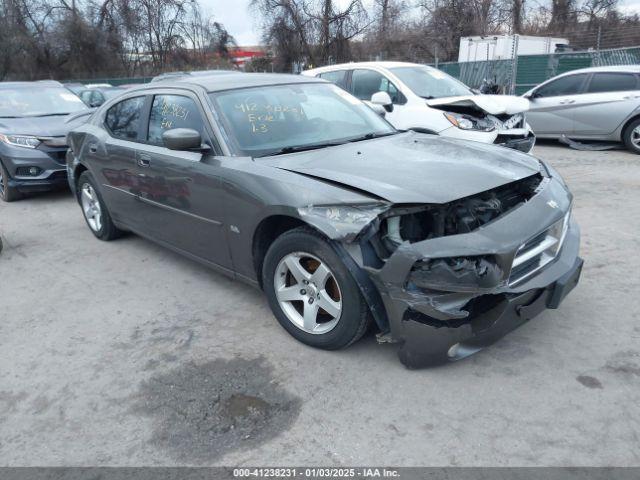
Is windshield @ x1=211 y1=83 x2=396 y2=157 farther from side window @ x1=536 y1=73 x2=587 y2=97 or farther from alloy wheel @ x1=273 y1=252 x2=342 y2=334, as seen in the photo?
side window @ x1=536 y1=73 x2=587 y2=97

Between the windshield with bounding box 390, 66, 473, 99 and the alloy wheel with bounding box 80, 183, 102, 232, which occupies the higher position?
the windshield with bounding box 390, 66, 473, 99

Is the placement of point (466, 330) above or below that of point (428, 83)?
below

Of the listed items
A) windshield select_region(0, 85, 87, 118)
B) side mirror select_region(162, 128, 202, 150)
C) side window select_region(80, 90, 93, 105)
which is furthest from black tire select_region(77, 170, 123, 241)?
side window select_region(80, 90, 93, 105)

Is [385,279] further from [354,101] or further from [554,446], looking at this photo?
[354,101]

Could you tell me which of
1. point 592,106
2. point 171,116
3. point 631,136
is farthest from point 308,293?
point 592,106

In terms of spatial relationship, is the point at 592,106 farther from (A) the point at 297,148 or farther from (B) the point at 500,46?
(B) the point at 500,46

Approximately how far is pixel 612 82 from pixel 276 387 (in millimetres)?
9236

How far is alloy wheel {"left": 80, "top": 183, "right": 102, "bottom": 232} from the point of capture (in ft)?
18.5

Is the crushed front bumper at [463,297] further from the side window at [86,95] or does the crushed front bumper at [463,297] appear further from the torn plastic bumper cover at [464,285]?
the side window at [86,95]

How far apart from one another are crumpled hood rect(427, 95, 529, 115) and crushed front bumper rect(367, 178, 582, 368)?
4.79 m

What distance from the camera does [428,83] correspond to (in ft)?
27.4

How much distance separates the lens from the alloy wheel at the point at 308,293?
317 centimetres

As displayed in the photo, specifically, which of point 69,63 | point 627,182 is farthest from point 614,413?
point 69,63

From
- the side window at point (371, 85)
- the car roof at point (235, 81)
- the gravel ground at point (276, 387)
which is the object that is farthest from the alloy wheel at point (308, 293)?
the side window at point (371, 85)
